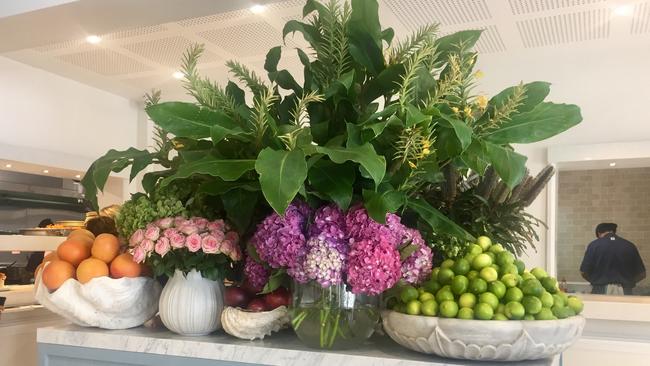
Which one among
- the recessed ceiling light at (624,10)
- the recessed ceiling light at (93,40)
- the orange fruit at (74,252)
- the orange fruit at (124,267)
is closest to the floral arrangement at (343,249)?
the orange fruit at (124,267)

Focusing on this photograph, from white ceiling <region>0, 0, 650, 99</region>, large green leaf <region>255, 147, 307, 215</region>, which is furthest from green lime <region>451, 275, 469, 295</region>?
white ceiling <region>0, 0, 650, 99</region>

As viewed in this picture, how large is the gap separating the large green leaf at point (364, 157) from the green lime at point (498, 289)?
0.98 ft

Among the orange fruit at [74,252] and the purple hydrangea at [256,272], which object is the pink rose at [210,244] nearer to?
the purple hydrangea at [256,272]

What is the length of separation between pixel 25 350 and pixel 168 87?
2.92 meters

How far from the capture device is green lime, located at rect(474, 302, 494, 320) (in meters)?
1.04

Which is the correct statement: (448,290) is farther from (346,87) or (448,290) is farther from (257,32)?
(257,32)

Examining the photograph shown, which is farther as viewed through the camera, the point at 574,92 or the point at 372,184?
the point at 574,92

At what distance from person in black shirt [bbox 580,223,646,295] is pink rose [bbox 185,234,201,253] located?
179 inches

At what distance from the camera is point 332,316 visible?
1.19 metres

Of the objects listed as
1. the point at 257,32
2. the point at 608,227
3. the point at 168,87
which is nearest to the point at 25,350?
the point at 257,32

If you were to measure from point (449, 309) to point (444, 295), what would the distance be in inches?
1.5

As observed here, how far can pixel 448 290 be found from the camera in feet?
3.67

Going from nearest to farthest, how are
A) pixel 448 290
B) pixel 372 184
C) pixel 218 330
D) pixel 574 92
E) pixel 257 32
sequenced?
pixel 448 290 → pixel 372 184 → pixel 218 330 → pixel 257 32 → pixel 574 92

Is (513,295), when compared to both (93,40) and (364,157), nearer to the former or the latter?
(364,157)
